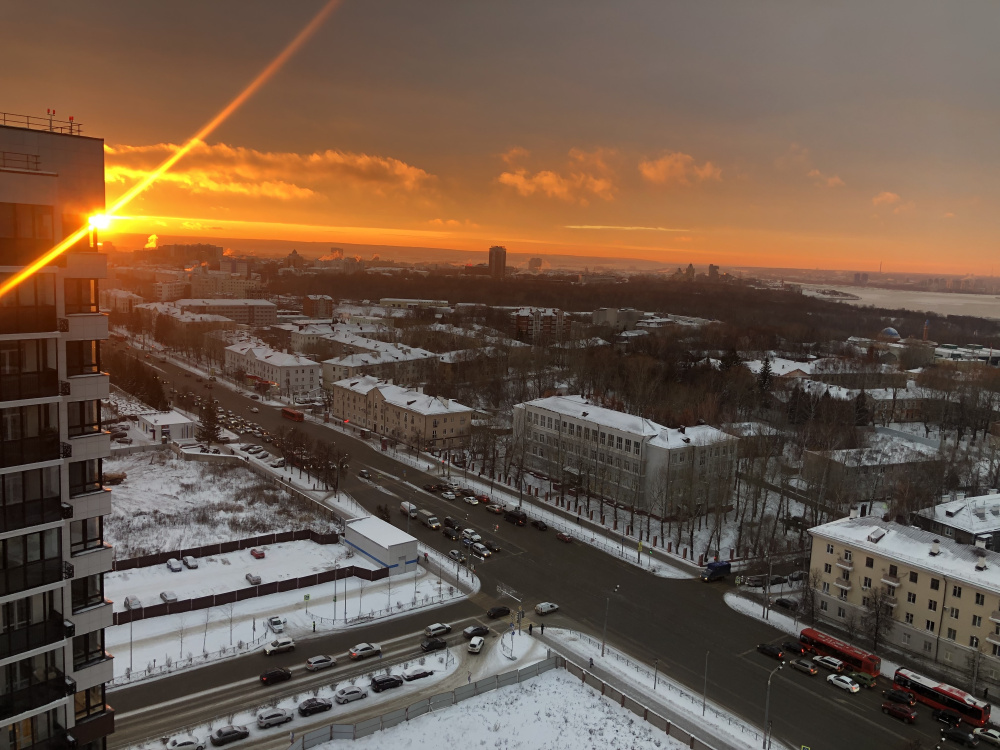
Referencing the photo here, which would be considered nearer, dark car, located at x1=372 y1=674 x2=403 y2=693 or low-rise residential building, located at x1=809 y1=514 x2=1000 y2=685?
dark car, located at x1=372 y1=674 x2=403 y2=693

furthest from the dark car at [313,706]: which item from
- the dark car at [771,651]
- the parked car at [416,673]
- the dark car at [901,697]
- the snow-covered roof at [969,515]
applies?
the snow-covered roof at [969,515]

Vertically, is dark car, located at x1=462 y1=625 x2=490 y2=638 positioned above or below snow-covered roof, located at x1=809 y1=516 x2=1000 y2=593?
below

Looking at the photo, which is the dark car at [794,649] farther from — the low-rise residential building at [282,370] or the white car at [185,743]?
the low-rise residential building at [282,370]

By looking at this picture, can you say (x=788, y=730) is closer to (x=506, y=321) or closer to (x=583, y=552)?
(x=583, y=552)

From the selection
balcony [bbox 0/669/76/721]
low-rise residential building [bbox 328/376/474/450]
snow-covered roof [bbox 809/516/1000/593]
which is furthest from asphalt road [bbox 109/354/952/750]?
low-rise residential building [bbox 328/376/474/450]

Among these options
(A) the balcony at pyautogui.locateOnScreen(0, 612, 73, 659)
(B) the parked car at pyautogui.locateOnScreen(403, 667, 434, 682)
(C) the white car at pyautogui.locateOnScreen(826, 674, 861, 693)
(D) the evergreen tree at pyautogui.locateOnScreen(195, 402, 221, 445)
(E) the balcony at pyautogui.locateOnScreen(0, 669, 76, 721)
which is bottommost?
(B) the parked car at pyautogui.locateOnScreen(403, 667, 434, 682)

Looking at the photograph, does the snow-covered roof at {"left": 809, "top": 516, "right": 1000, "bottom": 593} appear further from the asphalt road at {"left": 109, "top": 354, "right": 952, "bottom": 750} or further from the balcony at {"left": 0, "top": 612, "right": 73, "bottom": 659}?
the balcony at {"left": 0, "top": 612, "right": 73, "bottom": 659}

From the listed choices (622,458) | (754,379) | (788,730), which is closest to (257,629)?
(788,730)

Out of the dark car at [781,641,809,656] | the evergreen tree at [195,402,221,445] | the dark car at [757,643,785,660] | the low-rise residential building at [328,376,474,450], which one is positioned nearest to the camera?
the dark car at [757,643,785,660]
